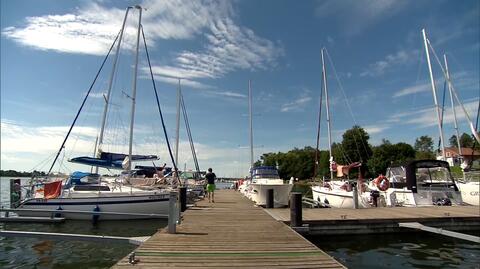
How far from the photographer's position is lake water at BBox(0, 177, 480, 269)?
1059cm

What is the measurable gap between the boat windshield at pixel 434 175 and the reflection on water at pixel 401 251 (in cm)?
622

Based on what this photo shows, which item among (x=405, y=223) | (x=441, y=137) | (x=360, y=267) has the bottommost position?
(x=360, y=267)

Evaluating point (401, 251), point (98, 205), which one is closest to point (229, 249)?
point (401, 251)

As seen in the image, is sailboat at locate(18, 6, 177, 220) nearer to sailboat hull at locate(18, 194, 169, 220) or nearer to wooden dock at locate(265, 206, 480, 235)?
sailboat hull at locate(18, 194, 169, 220)

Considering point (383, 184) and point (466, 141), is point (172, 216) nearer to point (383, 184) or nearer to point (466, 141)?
point (383, 184)

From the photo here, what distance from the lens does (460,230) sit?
535 inches

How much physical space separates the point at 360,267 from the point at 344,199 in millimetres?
10395

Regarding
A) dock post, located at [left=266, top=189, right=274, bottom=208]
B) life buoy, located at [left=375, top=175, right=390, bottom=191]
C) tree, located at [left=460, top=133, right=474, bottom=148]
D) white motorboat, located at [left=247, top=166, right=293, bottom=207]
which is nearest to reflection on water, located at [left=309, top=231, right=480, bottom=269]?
dock post, located at [left=266, top=189, right=274, bottom=208]

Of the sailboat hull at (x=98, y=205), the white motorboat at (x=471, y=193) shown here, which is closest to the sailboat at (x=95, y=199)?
the sailboat hull at (x=98, y=205)

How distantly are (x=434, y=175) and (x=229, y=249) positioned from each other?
17514 mm

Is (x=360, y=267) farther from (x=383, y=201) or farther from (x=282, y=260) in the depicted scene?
(x=383, y=201)

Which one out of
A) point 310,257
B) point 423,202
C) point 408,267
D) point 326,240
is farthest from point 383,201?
point 310,257

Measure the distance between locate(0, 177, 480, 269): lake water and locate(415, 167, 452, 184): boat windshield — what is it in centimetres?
622

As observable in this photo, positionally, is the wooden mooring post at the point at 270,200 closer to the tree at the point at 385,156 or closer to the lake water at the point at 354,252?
the lake water at the point at 354,252
